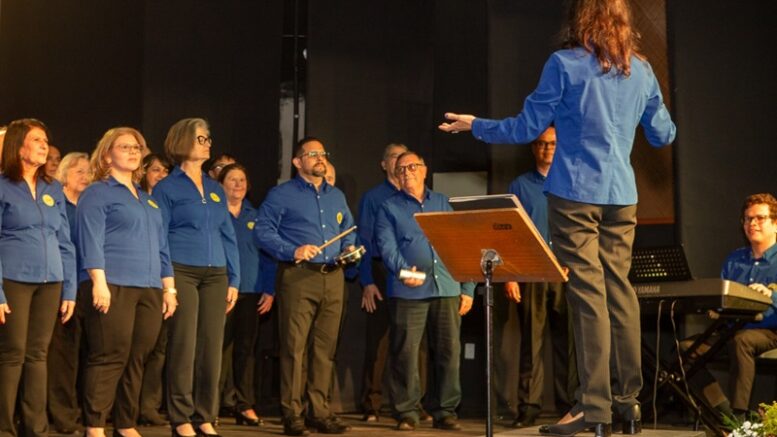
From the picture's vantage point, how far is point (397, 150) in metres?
7.67

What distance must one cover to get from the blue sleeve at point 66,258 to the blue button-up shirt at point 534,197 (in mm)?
→ 2877

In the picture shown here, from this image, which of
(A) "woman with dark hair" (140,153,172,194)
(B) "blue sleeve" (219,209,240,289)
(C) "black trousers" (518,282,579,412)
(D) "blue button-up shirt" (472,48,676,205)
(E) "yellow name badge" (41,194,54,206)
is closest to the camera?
(D) "blue button-up shirt" (472,48,676,205)

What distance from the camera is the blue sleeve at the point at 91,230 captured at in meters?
5.19

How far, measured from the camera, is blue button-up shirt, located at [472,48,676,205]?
3838mm

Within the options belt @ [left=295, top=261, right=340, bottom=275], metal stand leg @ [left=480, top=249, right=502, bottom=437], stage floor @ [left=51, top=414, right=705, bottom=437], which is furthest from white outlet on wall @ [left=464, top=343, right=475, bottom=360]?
metal stand leg @ [left=480, top=249, right=502, bottom=437]

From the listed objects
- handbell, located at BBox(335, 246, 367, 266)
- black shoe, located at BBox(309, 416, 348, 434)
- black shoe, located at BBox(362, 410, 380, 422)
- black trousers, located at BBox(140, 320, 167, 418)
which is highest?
handbell, located at BBox(335, 246, 367, 266)

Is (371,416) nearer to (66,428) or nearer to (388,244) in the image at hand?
(388,244)

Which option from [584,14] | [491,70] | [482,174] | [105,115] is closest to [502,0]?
[491,70]

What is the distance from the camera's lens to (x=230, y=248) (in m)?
6.07

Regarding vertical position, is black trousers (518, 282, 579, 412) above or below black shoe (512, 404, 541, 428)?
above

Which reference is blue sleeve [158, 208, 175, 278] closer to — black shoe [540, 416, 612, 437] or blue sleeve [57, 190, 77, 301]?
blue sleeve [57, 190, 77, 301]

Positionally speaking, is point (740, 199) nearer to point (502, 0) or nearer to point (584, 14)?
point (502, 0)

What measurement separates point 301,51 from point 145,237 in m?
3.53

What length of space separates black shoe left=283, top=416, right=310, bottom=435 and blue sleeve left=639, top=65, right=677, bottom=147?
2.99 metres
